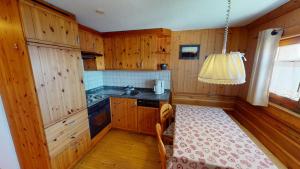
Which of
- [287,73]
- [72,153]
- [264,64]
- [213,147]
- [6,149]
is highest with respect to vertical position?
[264,64]

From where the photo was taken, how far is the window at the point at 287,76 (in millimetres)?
1433

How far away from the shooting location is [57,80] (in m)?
1.52

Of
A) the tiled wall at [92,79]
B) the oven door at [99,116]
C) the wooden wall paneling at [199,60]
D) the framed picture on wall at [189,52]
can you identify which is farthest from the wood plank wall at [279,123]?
the tiled wall at [92,79]

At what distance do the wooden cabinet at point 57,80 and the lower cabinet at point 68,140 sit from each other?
4.2 inches

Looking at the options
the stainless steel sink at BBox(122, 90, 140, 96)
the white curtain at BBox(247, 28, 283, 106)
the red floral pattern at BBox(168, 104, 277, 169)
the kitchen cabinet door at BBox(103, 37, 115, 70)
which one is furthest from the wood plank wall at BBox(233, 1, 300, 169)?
the kitchen cabinet door at BBox(103, 37, 115, 70)

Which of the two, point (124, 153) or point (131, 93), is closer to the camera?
point (124, 153)

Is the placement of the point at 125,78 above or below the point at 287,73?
below

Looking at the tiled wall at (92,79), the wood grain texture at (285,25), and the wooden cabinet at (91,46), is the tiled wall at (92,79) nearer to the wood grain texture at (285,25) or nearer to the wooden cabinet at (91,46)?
the wooden cabinet at (91,46)

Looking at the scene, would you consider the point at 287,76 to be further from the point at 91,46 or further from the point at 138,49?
the point at 91,46

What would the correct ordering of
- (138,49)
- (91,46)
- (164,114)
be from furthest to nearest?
(138,49) < (91,46) < (164,114)

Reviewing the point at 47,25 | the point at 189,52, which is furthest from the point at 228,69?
the point at 47,25

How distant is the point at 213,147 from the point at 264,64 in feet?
4.73

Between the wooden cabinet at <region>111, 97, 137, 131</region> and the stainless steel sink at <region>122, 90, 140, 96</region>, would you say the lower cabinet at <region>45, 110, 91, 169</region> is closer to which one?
the wooden cabinet at <region>111, 97, 137, 131</region>

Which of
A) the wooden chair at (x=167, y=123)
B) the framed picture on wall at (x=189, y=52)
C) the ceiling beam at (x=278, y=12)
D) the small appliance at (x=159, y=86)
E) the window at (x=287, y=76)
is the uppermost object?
the ceiling beam at (x=278, y=12)
